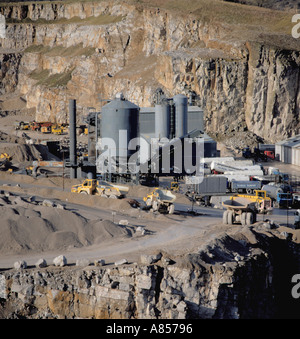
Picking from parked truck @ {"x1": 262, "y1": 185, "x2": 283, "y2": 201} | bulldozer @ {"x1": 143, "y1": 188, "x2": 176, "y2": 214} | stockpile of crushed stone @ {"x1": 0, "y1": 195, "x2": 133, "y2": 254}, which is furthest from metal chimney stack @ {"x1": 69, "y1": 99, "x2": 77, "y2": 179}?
stockpile of crushed stone @ {"x1": 0, "y1": 195, "x2": 133, "y2": 254}

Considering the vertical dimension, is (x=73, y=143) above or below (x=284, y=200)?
above

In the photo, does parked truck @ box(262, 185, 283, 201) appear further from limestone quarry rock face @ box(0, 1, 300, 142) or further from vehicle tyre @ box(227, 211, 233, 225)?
limestone quarry rock face @ box(0, 1, 300, 142)

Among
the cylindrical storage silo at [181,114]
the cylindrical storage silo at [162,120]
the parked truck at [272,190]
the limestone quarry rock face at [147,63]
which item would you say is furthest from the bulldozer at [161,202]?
the limestone quarry rock face at [147,63]

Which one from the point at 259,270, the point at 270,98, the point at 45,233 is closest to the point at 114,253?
the point at 45,233

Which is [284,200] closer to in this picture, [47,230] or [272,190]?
[272,190]

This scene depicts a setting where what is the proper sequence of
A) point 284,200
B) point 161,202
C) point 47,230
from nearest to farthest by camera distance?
point 47,230 → point 161,202 → point 284,200

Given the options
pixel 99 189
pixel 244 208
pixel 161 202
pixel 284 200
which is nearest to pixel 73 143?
pixel 99 189

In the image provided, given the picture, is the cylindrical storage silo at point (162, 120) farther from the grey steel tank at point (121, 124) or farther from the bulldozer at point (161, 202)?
the bulldozer at point (161, 202)
